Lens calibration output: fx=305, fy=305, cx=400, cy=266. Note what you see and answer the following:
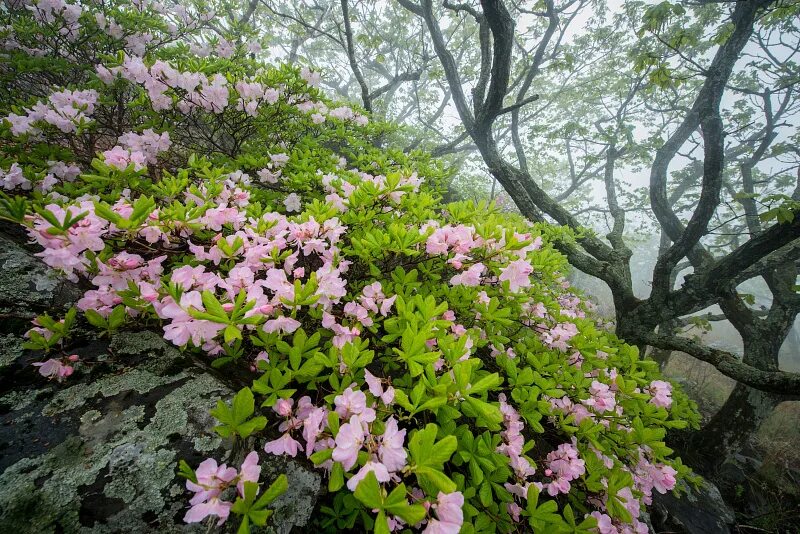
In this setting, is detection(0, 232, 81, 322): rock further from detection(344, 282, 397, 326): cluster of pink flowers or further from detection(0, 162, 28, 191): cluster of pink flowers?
detection(344, 282, 397, 326): cluster of pink flowers

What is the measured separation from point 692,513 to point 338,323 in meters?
5.61

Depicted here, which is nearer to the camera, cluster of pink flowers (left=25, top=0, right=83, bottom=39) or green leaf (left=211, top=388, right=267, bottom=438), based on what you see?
green leaf (left=211, top=388, right=267, bottom=438)

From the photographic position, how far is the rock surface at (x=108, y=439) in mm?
1031

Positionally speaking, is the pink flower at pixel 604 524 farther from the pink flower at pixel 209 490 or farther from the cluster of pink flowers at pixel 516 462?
the pink flower at pixel 209 490


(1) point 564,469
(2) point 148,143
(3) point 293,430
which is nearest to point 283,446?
(3) point 293,430

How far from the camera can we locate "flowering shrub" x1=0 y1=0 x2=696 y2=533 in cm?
106

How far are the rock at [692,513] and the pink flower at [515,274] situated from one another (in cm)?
370

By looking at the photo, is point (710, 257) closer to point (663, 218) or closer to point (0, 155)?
point (663, 218)

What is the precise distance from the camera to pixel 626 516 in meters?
1.55

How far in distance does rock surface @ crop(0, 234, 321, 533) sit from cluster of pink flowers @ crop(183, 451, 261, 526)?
0.59ft

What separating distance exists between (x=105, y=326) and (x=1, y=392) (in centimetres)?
43

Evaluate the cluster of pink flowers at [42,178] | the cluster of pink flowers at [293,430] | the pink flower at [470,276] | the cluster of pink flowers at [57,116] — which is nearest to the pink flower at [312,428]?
the cluster of pink flowers at [293,430]

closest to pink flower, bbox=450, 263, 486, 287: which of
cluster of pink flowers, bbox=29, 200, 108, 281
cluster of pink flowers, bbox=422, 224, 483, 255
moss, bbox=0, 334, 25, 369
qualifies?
cluster of pink flowers, bbox=422, 224, 483, 255

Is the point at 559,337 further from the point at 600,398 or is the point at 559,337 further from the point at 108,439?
the point at 108,439
